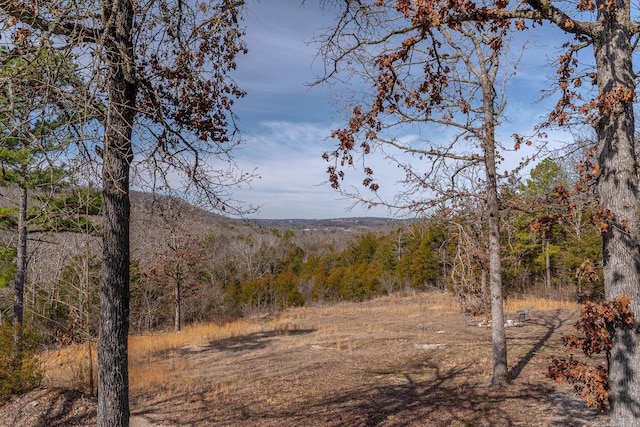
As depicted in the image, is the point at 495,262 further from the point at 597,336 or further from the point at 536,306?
the point at 536,306

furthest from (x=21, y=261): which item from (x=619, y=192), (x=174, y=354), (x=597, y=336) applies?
(x=619, y=192)

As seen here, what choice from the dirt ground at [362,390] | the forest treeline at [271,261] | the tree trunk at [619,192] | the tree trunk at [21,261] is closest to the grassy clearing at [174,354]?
the dirt ground at [362,390]

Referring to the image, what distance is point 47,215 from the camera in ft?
12.1

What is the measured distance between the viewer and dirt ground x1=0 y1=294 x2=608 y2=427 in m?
Result: 6.25

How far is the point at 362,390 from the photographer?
802cm

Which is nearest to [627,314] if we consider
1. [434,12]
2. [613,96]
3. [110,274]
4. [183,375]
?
[613,96]

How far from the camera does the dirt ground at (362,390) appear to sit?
6.25 metres

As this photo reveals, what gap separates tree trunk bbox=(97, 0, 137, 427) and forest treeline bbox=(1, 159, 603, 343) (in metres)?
0.25

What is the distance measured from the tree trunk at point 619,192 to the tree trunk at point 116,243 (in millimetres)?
4024

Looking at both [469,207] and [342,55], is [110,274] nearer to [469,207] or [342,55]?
[342,55]

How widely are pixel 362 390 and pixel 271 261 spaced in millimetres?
46631

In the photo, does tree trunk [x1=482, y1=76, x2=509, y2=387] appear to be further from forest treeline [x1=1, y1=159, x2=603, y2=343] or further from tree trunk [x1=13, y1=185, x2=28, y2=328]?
tree trunk [x1=13, y1=185, x2=28, y2=328]

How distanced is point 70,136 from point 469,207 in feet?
21.9

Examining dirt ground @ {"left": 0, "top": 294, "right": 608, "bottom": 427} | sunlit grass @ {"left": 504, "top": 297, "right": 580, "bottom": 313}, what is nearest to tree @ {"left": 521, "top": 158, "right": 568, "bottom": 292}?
dirt ground @ {"left": 0, "top": 294, "right": 608, "bottom": 427}
